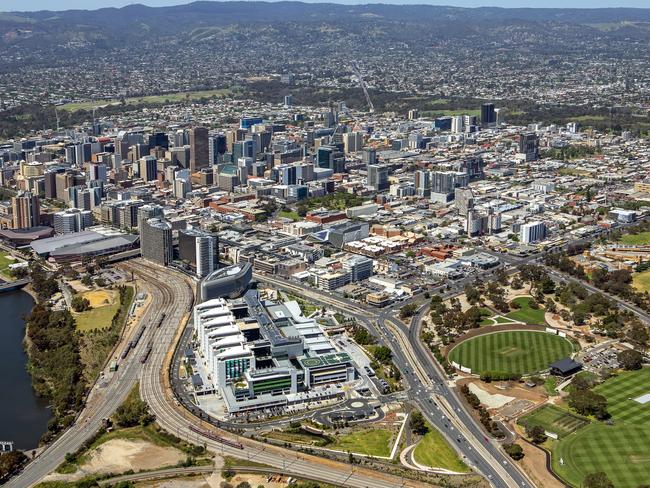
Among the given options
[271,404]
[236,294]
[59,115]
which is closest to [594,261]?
[236,294]

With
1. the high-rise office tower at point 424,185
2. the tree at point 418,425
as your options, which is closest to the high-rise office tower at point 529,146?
the high-rise office tower at point 424,185

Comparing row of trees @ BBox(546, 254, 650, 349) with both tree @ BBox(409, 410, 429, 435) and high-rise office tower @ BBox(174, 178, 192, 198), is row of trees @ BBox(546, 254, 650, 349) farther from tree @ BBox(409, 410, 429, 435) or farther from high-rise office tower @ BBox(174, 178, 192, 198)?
high-rise office tower @ BBox(174, 178, 192, 198)

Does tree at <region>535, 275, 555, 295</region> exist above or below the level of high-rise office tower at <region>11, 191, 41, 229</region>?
below

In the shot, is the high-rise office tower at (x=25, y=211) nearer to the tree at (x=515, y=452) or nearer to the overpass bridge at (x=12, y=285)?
the overpass bridge at (x=12, y=285)

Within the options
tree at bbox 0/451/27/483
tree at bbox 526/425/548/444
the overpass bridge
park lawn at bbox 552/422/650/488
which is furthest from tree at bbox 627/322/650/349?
the overpass bridge

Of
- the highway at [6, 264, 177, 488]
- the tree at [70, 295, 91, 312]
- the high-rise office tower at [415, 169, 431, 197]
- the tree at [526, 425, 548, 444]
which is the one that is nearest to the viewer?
the highway at [6, 264, 177, 488]

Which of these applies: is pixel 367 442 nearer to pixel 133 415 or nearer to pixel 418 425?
pixel 418 425
